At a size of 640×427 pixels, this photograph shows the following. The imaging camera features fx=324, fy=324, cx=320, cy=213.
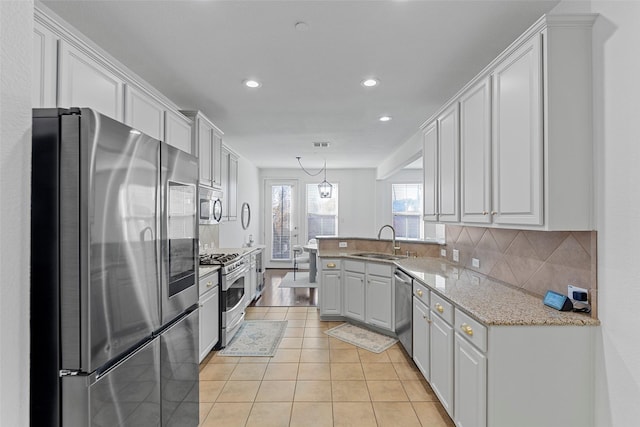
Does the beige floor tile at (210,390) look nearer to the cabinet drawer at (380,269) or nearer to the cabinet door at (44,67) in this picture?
the cabinet drawer at (380,269)

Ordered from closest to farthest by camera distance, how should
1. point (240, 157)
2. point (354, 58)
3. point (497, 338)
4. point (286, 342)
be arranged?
point (497, 338) → point (354, 58) → point (286, 342) → point (240, 157)

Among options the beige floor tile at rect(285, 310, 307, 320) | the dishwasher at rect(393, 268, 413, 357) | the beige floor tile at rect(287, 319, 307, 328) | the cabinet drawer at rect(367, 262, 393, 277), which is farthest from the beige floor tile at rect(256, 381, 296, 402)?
the beige floor tile at rect(285, 310, 307, 320)

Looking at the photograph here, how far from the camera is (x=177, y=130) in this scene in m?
3.06

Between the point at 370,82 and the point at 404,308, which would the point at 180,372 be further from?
the point at 370,82

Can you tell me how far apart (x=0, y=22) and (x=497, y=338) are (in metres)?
2.17

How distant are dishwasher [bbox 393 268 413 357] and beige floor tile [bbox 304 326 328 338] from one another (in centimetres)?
87

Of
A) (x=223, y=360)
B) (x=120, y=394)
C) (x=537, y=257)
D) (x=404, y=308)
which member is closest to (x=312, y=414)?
(x=223, y=360)

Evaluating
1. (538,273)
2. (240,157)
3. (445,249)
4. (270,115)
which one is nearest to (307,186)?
(240,157)

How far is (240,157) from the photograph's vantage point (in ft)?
21.4

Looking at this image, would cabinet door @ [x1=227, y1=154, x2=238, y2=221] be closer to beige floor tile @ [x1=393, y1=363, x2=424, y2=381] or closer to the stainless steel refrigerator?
beige floor tile @ [x1=393, y1=363, x2=424, y2=381]

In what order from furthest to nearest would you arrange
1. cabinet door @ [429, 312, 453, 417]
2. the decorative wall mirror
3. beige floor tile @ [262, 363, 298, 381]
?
the decorative wall mirror
beige floor tile @ [262, 363, 298, 381]
cabinet door @ [429, 312, 453, 417]

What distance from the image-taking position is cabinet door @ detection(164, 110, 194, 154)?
2861 mm

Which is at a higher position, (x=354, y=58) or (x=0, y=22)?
(x=354, y=58)

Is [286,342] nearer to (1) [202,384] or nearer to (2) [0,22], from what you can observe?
(1) [202,384]
